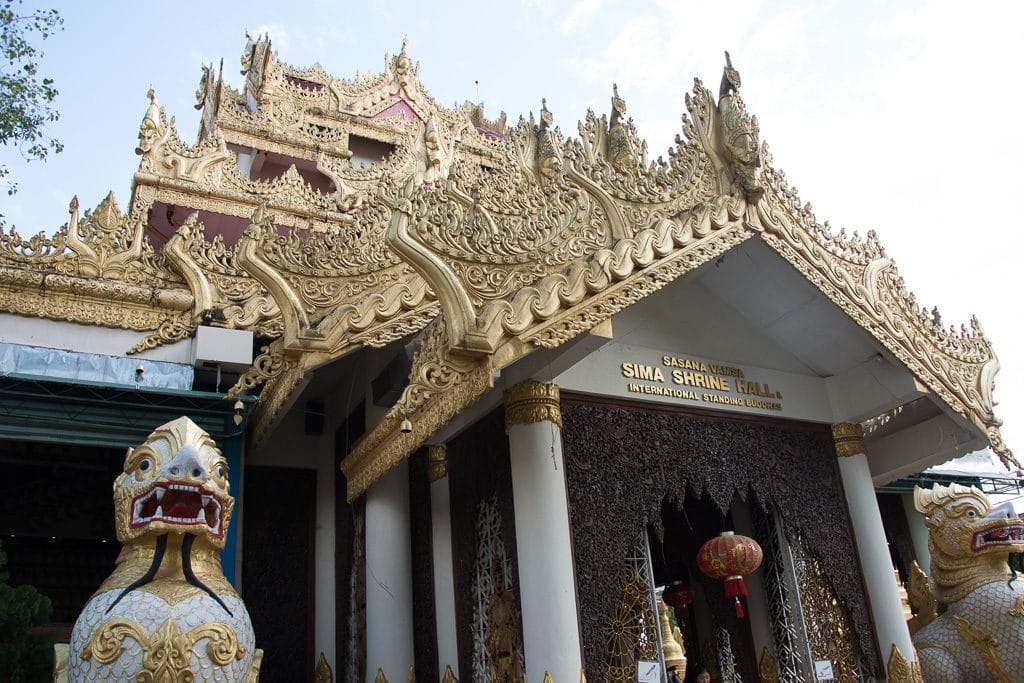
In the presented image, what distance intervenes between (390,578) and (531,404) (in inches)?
71.6

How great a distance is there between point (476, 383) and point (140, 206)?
5.49 metres

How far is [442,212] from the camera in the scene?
14.3 ft

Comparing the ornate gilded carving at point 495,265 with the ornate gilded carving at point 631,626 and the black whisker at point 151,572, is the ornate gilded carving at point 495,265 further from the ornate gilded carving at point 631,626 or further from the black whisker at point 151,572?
the ornate gilded carving at point 631,626

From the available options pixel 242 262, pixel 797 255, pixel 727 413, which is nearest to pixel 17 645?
pixel 242 262

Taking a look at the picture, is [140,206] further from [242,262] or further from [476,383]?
[476,383]

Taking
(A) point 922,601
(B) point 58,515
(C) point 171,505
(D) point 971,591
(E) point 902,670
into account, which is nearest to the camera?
(C) point 171,505

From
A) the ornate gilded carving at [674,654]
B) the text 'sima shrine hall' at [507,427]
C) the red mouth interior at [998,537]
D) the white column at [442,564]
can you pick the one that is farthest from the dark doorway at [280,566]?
the red mouth interior at [998,537]

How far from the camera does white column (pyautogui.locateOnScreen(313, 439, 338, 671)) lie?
21.3ft

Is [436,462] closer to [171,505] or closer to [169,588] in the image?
[171,505]

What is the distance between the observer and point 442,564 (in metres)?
5.69

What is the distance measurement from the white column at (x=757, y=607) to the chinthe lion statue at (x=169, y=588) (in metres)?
3.91

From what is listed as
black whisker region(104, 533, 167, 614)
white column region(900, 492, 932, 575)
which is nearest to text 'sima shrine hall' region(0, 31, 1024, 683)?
black whisker region(104, 533, 167, 614)

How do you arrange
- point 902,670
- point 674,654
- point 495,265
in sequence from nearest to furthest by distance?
point 495,265, point 902,670, point 674,654

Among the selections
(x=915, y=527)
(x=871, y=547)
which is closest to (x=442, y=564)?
(x=871, y=547)
